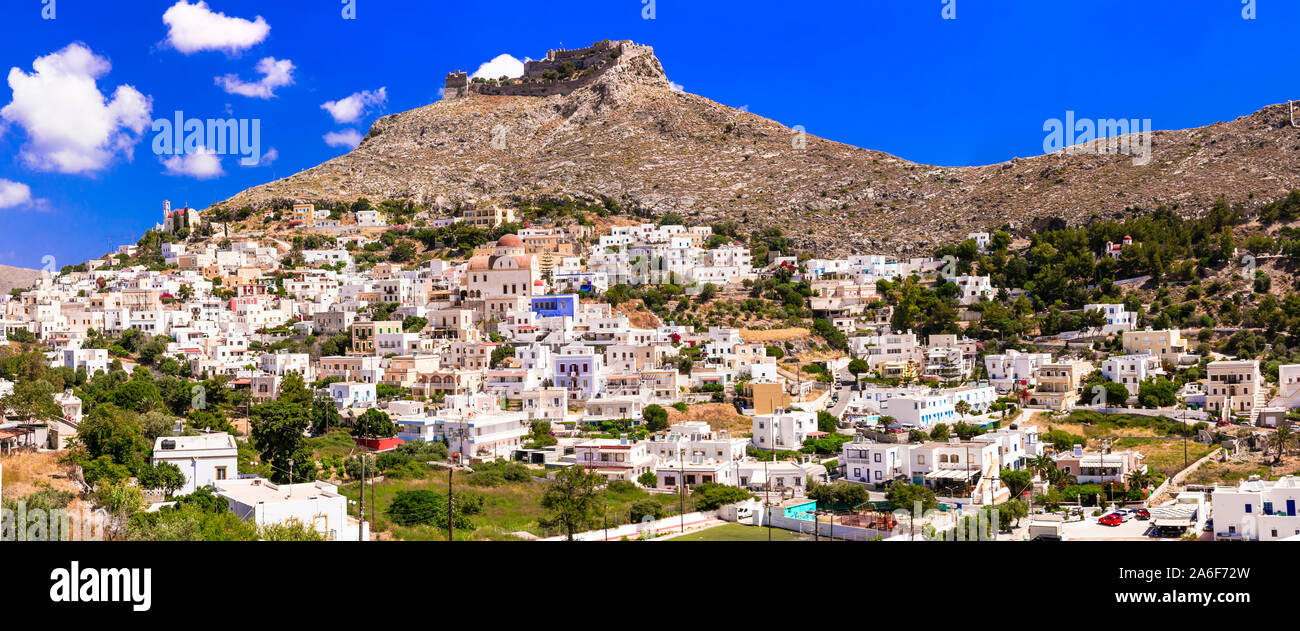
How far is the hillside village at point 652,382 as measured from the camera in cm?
1709

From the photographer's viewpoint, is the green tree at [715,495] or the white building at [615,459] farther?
the white building at [615,459]

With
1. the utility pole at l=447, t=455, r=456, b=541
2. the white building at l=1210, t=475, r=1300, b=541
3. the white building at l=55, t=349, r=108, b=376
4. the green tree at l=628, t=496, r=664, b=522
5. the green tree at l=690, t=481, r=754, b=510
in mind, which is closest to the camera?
the utility pole at l=447, t=455, r=456, b=541

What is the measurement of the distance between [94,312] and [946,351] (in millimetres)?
24741

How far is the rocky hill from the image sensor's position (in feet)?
167

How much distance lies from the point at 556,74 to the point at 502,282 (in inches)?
1535

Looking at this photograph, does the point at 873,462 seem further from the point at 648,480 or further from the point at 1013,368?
the point at 1013,368

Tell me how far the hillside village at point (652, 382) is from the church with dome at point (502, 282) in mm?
96

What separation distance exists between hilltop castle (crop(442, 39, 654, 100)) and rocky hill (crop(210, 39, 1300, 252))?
502 millimetres

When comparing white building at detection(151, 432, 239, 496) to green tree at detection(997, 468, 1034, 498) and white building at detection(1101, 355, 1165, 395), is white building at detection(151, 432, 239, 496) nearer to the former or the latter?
green tree at detection(997, 468, 1034, 498)

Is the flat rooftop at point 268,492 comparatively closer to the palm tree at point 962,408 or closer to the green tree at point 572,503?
the green tree at point 572,503

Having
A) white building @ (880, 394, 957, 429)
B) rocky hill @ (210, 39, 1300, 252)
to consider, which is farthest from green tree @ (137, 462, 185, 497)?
rocky hill @ (210, 39, 1300, 252)

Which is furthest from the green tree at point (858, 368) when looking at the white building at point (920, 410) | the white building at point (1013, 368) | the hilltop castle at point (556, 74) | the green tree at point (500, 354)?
the hilltop castle at point (556, 74)

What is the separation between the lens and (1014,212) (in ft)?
169
